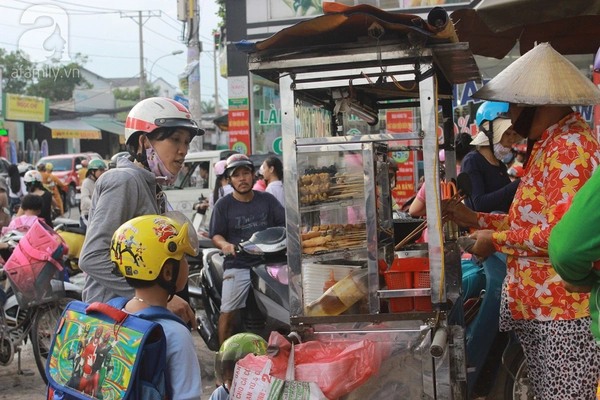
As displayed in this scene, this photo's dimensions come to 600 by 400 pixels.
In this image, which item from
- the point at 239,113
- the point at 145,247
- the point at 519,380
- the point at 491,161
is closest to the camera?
the point at 145,247

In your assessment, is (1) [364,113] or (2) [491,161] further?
(2) [491,161]

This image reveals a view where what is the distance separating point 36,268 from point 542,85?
4.57 meters

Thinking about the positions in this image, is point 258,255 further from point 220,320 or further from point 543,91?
point 543,91

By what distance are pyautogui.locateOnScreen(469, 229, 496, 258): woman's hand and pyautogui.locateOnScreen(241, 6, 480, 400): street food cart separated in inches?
6.7

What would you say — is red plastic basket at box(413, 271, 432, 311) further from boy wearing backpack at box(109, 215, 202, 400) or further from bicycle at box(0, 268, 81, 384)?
bicycle at box(0, 268, 81, 384)

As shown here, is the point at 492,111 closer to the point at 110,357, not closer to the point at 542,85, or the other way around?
the point at 542,85

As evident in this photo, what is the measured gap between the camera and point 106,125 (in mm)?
44562

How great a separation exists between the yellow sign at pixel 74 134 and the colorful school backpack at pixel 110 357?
128 ft

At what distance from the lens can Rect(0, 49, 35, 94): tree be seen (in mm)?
44934

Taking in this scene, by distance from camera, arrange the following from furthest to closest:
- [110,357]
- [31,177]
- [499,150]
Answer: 1. [31,177]
2. [499,150]
3. [110,357]

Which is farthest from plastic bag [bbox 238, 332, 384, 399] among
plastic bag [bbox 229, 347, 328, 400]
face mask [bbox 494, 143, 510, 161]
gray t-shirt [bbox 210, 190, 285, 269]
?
gray t-shirt [bbox 210, 190, 285, 269]

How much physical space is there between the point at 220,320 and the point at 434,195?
3386 millimetres

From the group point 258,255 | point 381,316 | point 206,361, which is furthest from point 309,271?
point 206,361

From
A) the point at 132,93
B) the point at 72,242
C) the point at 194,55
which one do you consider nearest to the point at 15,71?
the point at 132,93
